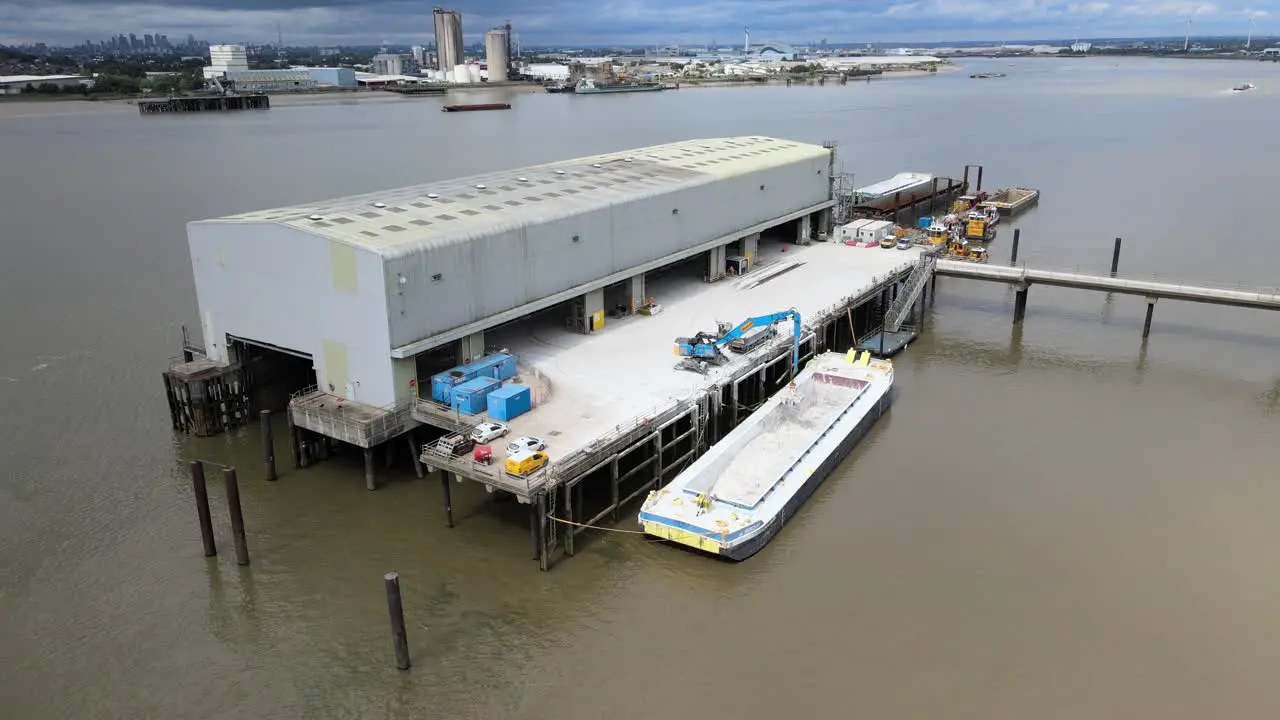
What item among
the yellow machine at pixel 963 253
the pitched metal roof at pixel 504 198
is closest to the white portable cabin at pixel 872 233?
the yellow machine at pixel 963 253

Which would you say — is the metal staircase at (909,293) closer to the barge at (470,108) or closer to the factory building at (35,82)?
the barge at (470,108)

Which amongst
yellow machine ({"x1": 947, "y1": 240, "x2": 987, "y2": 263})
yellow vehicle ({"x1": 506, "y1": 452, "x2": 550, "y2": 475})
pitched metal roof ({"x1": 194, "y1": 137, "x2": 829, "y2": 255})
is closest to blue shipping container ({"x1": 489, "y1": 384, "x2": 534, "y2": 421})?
yellow vehicle ({"x1": 506, "y1": 452, "x2": 550, "y2": 475})

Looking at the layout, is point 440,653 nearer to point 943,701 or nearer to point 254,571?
point 254,571

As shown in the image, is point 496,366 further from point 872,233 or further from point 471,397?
point 872,233

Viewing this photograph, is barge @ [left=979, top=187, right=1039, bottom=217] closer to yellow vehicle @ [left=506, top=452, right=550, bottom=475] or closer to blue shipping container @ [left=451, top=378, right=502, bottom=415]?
blue shipping container @ [left=451, top=378, right=502, bottom=415]

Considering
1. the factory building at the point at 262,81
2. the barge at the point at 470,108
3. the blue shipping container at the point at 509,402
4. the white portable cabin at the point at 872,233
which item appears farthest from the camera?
the factory building at the point at 262,81

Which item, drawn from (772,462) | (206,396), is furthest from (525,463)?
(206,396)
